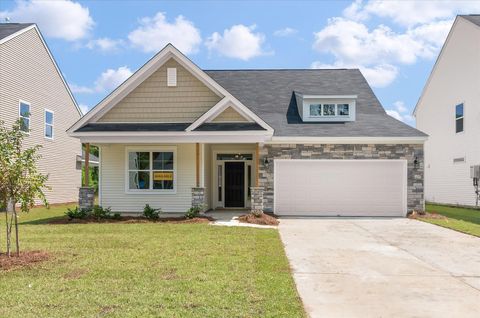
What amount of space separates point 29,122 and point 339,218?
49.6ft

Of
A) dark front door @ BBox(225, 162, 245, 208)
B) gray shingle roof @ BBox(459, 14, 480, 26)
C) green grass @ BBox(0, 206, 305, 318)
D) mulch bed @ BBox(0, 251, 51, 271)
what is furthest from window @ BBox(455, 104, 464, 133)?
mulch bed @ BBox(0, 251, 51, 271)

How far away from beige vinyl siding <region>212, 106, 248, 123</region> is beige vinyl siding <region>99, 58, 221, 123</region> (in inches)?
35.1

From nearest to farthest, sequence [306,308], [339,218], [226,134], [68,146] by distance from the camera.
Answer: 1. [306,308]
2. [226,134]
3. [339,218]
4. [68,146]

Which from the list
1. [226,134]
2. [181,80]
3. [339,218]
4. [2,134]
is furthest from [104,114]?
[339,218]

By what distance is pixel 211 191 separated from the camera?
18.4 metres

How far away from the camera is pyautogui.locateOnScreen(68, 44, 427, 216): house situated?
15.6 meters

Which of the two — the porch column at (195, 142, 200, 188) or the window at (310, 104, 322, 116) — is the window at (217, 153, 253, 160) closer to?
the porch column at (195, 142, 200, 188)

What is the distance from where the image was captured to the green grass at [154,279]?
Result: 5.14m

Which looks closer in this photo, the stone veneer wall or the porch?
the stone veneer wall

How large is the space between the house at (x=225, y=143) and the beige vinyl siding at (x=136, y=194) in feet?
0.12

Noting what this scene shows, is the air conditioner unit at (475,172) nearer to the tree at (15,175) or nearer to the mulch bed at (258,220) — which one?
the mulch bed at (258,220)

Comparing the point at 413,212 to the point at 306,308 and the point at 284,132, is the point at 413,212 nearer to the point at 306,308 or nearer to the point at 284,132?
the point at 284,132

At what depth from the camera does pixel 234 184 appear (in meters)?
18.5

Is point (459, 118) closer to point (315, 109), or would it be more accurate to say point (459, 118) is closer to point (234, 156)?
point (315, 109)
